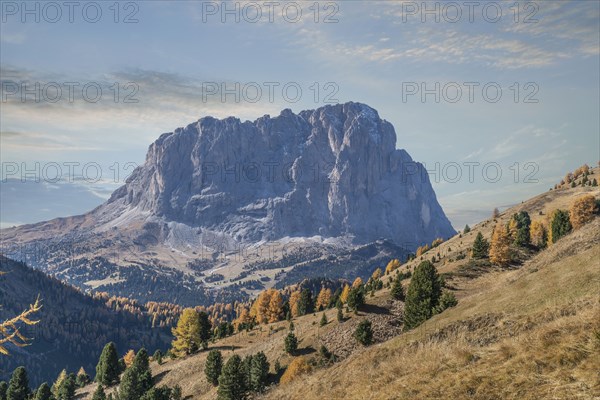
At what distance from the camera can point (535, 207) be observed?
15350cm

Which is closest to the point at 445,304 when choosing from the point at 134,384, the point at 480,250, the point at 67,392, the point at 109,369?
the point at 480,250

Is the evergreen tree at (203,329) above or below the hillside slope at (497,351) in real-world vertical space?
below

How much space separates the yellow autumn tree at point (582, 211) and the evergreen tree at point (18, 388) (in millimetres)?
138159

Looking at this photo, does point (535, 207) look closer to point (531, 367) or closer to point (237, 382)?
point (237, 382)

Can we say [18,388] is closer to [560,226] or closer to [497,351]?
[497,351]

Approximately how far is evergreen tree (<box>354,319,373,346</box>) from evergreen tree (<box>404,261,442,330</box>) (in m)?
7.45

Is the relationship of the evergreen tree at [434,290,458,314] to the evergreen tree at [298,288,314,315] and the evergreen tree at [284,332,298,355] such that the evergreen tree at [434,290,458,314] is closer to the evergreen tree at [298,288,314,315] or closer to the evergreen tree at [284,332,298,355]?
the evergreen tree at [284,332,298,355]

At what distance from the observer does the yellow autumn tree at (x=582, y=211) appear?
98438 millimetres

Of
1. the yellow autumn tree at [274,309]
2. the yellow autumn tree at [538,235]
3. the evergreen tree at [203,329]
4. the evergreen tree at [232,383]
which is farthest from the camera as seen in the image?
the yellow autumn tree at [274,309]

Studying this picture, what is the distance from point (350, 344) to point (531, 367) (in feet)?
189

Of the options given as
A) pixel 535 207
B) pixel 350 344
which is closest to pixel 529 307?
pixel 350 344

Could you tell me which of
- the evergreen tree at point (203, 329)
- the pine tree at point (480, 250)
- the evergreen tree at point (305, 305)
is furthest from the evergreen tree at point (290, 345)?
the pine tree at point (480, 250)

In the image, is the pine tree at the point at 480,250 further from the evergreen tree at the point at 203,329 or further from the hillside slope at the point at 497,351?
the evergreen tree at the point at 203,329

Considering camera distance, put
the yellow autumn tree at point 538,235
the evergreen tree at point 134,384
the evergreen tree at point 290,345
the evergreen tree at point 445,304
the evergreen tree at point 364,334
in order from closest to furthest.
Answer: the evergreen tree at point 445,304 < the evergreen tree at point 364,334 < the evergreen tree at point 290,345 < the evergreen tree at point 134,384 < the yellow autumn tree at point 538,235
